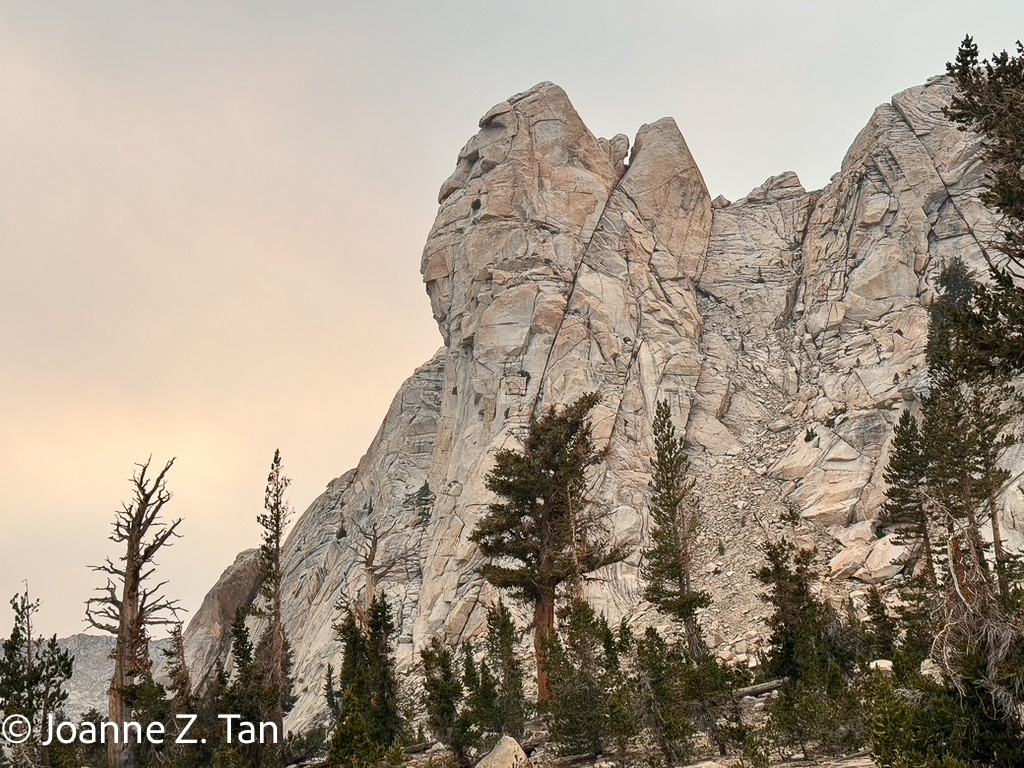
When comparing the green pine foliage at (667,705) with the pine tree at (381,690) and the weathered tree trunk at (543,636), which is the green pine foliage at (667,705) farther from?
the pine tree at (381,690)

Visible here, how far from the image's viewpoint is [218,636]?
73812 millimetres

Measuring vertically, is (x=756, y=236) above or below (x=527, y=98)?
below

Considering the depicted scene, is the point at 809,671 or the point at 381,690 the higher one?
the point at 381,690

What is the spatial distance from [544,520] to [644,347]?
127 feet

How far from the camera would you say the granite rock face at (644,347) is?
2048 inches

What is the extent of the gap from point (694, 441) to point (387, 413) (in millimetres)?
27847

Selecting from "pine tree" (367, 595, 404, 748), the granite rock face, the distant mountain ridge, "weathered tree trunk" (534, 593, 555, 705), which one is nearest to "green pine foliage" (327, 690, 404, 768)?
"pine tree" (367, 595, 404, 748)

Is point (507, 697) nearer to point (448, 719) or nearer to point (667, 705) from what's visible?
point (448, 719)

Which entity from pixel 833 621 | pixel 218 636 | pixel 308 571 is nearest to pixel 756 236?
pixel 308 571

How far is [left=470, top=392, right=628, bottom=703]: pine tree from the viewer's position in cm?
2595

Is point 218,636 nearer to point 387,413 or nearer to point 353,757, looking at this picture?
point 387,413

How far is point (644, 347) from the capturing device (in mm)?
63719

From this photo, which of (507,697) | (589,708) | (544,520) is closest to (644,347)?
(544,520)

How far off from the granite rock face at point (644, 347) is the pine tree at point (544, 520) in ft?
67.2
